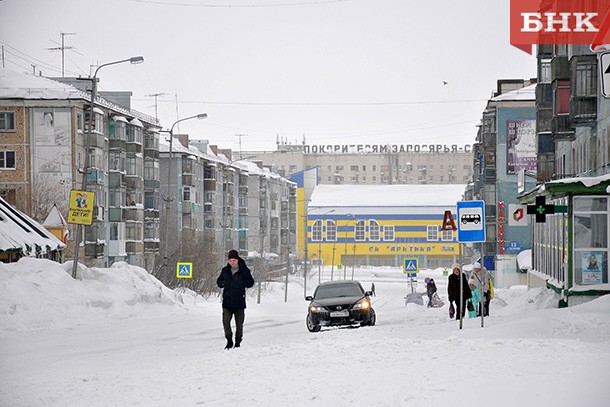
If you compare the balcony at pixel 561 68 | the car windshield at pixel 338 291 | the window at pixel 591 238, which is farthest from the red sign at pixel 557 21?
the car windshield at pixel 338 291

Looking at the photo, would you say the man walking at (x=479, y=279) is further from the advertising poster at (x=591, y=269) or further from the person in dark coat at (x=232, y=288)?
the person in dark coat at (x=232, y=288)

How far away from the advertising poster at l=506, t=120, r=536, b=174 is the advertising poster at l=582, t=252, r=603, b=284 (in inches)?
1936

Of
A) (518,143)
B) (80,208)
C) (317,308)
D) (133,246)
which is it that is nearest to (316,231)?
(518,143)

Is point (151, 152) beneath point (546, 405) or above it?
above

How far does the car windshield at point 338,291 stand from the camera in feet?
95.9

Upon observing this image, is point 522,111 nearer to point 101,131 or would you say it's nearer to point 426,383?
point 101,131

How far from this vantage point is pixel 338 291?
29484mm

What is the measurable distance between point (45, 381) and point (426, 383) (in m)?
5.14

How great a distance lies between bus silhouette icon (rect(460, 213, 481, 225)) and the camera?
70.7 ft

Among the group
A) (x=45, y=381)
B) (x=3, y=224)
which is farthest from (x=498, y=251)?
(x=45, y=381)

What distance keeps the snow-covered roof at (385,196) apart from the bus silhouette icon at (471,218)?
133 m

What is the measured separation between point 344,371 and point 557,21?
3569cm

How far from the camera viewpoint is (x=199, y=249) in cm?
7106

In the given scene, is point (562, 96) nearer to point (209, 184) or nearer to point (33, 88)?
point (33, 88)
